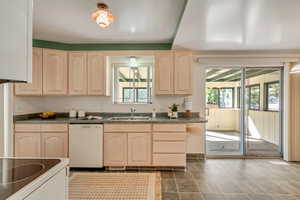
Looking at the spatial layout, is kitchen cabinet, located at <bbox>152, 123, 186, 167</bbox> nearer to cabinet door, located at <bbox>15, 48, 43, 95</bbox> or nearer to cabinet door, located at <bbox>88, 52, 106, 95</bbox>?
cabinet door, located at <bbox>88, 52, 106, 95</bbox>

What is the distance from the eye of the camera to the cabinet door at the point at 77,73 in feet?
12.2

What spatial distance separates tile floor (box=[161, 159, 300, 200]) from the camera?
102 inches

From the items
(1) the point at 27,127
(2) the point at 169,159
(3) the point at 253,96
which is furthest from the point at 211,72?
(1) the point at 27,127

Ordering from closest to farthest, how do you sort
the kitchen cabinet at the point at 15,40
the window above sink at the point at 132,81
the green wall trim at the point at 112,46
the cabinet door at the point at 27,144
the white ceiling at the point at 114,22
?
the kitchen cabinet at the point at 15,40, the white ceiling at the point at 114,22, the cabinet door at the point at 27,144, the green wall trim at the point at 112,46, the window above sink at the point at 132,81

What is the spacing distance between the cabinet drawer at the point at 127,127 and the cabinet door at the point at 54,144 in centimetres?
76

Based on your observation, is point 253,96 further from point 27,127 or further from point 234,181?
point 27,127

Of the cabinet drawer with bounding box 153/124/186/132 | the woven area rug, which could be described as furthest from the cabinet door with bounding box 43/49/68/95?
the cabinet drawer with bounding box 153/124/186/132

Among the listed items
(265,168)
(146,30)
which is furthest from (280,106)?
(146,30)

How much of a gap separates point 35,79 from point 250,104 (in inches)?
176

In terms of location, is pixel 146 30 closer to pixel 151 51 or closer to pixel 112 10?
pixel 151 51

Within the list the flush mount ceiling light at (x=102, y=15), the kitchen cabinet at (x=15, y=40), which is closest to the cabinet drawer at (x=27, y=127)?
the flush mount ceiling light at (x=102, y=15)

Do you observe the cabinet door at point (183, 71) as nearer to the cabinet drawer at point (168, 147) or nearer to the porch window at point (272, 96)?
the cabinet drawer at point (168, 147)

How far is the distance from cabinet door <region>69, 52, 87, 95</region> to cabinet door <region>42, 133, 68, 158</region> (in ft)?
2.82

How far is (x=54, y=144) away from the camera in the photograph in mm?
3373
